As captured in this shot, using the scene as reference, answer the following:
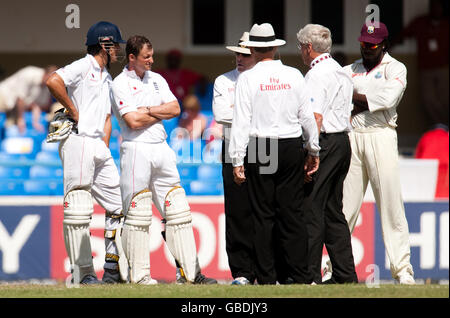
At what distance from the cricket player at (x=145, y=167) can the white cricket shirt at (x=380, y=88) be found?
1.46 metres

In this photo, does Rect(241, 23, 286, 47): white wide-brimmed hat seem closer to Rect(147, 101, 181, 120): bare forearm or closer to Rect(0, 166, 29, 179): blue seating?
Rect(147, 101, 181, 120): bare forearm

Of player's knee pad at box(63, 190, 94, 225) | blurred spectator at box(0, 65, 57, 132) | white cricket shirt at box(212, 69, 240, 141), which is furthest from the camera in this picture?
blurred spectator at box(0, 65, 57, 132)

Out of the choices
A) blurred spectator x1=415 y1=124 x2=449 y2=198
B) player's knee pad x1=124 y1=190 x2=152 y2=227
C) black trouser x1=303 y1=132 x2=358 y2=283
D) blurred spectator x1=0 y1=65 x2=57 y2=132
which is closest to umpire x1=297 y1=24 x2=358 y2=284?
black trouser x1=303 y1=132 x2=358 y2=283

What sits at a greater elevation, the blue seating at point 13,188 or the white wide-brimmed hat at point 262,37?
the white wide-brimmed hat at point 262,37

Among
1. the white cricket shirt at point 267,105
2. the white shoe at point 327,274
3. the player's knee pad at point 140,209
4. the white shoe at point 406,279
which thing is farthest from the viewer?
the white shoe at point 327,274

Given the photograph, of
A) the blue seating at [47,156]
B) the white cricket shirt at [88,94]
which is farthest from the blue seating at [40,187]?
the white cricket shirt at [88,94]

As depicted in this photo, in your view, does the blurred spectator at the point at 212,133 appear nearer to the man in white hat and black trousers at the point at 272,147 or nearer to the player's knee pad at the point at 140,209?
the player's knee pad at the point at 140,209

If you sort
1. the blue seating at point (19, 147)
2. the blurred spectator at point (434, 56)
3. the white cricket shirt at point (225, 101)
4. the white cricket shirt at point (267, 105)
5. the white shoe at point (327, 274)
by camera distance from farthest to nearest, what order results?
the blurred spectator at point (434, 56) < the blue seating at point (19, 147) < the white shoe at point (327, 274) < the white cricket shirt at point (225, 101) < the white cricket shirt at point (267, 105)

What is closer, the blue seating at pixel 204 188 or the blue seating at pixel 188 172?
the blue seating at pixel 204 188

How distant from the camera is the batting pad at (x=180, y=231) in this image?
766 centimetres

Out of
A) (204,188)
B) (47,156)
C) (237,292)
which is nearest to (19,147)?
(47,156)

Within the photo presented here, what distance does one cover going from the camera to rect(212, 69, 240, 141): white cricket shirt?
7.86 meters

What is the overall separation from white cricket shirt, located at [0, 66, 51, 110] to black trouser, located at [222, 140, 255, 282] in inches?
282
